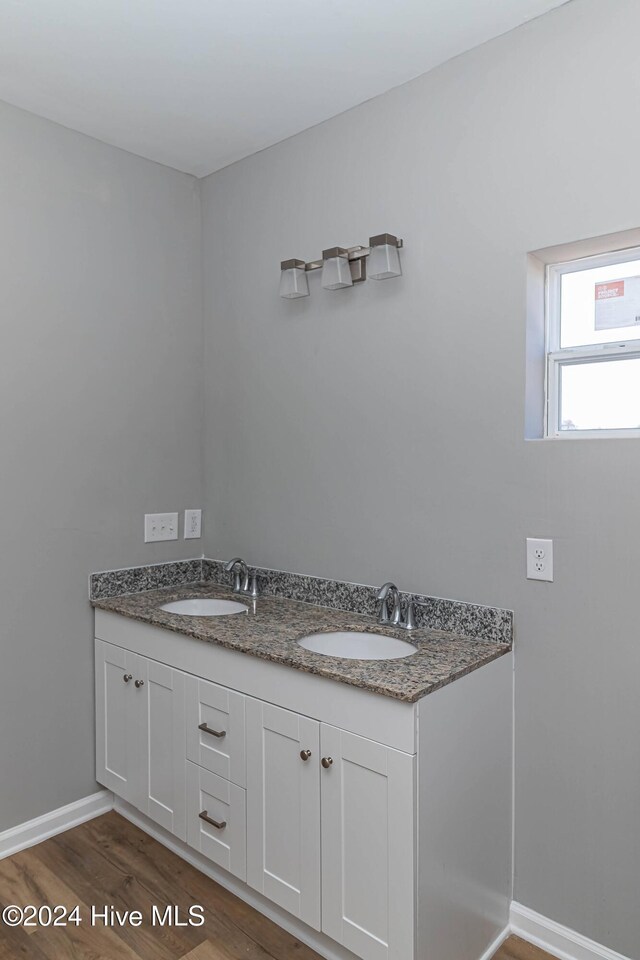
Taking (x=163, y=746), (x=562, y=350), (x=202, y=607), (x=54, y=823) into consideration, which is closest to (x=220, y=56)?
(x=562, y=350)

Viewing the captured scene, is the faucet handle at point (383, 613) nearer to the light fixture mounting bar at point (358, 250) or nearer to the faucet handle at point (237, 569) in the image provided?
the faucet handle at point (237, 569)

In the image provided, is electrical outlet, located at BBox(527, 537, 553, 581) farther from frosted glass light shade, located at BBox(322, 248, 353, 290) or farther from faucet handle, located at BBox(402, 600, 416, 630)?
frosted glass light shade, located at BBox(322, 248, 353, 290)

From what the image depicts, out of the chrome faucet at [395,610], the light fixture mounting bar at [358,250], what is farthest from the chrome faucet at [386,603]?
the light fixture mounting bar at [358,250]

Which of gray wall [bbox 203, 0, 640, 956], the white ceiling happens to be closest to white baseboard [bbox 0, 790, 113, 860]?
gray wall [bbox 203, 0, 640, 956]

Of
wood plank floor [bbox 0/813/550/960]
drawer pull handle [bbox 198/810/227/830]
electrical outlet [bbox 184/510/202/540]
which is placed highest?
electrical outlet [bbox 184/510/202/540]

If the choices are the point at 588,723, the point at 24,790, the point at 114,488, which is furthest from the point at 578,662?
the point at 24,790

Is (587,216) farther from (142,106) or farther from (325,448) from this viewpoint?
(142,106)

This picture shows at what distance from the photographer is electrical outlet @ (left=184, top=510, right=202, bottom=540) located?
2883mm

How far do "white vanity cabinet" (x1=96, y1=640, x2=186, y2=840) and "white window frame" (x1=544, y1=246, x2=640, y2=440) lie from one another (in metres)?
1.45

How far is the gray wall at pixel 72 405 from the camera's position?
2318mm

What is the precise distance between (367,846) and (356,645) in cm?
61

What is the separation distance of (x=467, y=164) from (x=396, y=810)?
→ 183cm

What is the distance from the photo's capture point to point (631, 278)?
72.5 inches

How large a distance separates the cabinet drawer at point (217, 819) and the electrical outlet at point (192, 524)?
3.38 ft
